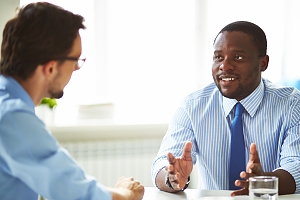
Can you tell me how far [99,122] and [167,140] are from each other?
45.7 inches

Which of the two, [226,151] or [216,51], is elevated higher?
[216,51]

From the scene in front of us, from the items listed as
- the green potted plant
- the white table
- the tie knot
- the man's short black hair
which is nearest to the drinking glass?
the white table

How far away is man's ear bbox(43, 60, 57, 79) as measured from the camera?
1.50 m

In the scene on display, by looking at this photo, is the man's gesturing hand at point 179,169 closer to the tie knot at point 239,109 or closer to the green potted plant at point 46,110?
the tie knot at point 239,109

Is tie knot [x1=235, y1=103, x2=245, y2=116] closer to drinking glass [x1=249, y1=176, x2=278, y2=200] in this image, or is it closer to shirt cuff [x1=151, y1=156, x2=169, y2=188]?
shirt cuff [x1=151, y1=156, x2=169, y2=188]

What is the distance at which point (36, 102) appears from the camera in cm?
156

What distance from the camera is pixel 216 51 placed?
236cm

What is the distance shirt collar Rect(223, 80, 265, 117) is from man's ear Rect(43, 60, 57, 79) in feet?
3.43

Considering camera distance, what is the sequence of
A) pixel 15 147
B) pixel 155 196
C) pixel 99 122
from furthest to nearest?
pixel 99 122, pixel 155 196, pixel 15 147

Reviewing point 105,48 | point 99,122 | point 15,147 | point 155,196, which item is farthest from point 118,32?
point 15,147

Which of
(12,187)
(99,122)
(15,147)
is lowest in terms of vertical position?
(99,122)

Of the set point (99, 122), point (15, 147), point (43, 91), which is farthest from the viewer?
point (99, 122)

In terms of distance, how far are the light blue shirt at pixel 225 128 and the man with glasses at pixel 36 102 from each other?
79cm

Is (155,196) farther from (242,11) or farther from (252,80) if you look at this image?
(242,11)
